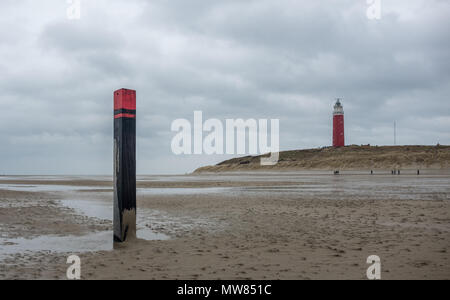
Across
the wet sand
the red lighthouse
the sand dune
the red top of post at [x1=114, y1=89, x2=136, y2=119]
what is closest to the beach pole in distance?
the red top of post at [x1=114, y1=89, x2=136, y2=119]

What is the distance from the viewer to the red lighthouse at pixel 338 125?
89688 millimetres

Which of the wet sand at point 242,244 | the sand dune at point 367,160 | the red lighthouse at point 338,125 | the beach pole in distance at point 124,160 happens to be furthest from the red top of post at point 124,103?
the red lighthouse at point 338,125

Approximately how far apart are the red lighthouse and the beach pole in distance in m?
86.6

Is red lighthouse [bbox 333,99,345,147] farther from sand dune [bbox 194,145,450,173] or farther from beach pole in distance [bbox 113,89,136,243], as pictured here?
beach pole in distance [bbox 113,89,136,243]

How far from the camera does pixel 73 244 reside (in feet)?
26.3

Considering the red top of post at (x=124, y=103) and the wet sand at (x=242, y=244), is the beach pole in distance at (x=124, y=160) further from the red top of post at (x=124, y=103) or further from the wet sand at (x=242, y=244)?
the wet sand at (x=242, y=244)

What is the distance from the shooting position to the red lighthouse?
8969 cm

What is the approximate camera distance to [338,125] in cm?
9306

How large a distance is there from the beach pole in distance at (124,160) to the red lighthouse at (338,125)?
86640 mm

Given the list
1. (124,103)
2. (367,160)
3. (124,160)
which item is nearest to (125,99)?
(124,103)
